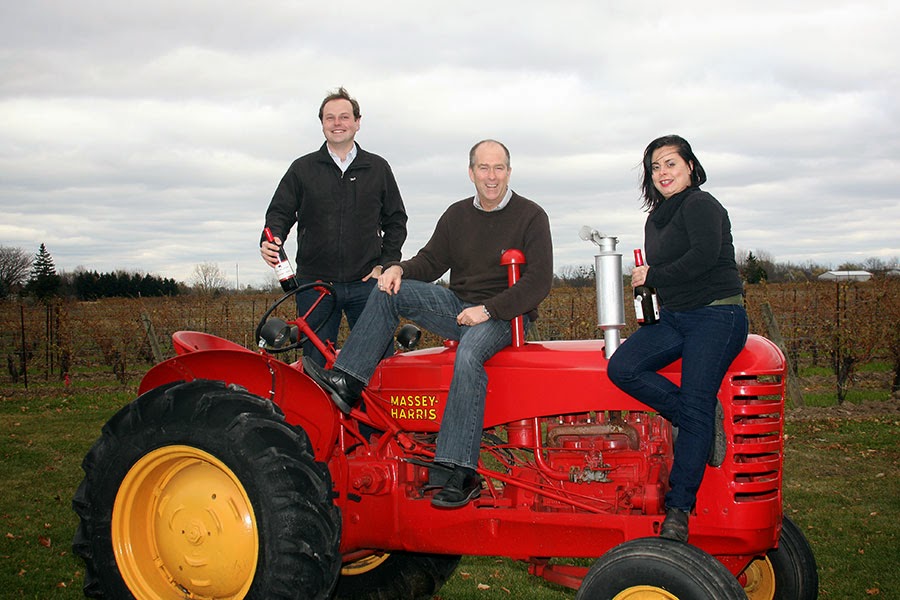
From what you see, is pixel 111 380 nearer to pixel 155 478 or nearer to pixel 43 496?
pixel 43 496

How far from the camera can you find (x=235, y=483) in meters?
3.58

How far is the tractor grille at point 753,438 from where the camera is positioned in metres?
3.43

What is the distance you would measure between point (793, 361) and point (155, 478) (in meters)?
11.3

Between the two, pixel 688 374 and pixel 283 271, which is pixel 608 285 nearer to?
pixel 688 374

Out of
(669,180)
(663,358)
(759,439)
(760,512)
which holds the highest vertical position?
(669,180)

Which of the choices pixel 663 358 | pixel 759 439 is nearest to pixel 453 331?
pixel 663 358

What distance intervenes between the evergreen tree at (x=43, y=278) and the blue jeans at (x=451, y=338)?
3045cm

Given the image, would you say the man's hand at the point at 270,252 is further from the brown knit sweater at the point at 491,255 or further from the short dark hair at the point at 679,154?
the short dark hair at the point at 679,154

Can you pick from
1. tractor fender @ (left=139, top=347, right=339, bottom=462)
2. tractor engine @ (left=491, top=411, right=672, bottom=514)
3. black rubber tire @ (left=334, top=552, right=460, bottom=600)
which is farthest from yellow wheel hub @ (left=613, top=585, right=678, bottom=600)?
black rubber tire @ (left=334, top=552, right=460, bottom=600)

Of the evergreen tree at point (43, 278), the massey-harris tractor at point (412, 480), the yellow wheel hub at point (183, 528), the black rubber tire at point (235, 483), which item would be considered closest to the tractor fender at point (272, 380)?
the massey-harris tractor at point (412, 480)

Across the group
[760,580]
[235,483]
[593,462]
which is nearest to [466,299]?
[593,462]

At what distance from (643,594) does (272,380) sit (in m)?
1.89

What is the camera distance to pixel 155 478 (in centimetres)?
374

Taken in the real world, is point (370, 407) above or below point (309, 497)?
above
